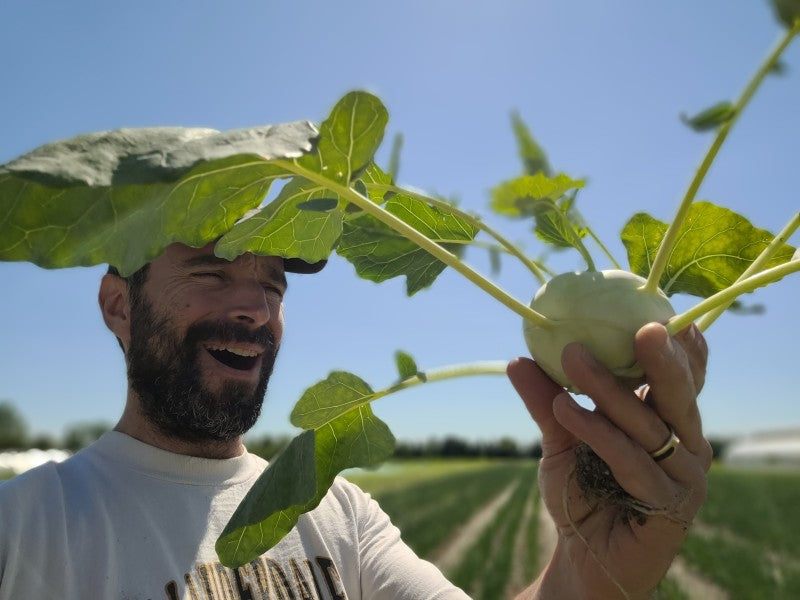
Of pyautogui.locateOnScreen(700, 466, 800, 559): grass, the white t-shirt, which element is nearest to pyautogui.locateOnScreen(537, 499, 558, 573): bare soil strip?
pyautogui.locateOnScreen(700, 466, 800, 559): grass

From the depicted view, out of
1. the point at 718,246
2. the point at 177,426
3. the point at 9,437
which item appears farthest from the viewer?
the point at 9,437

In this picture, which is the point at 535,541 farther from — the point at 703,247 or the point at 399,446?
the point at 399,446

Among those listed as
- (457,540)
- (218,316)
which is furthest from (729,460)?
(218,316)

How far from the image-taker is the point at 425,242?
3.58ft

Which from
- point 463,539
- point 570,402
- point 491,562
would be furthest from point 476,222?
point 463,539

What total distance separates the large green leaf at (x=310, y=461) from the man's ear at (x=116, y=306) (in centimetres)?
131

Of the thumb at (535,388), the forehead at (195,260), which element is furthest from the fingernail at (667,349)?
the forehead at (195,260)

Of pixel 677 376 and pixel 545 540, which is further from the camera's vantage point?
Result: pixel 545 540

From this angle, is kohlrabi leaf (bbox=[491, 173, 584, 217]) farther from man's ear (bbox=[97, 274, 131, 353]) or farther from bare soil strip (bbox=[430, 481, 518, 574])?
bare soil strip (bbox=[430, 481, 518, 574])

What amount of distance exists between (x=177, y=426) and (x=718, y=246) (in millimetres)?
1691

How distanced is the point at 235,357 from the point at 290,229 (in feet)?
3.64

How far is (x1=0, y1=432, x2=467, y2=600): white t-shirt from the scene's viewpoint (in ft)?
5.57

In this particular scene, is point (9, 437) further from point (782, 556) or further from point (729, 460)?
point (729, 460)

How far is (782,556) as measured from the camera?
1257cm
